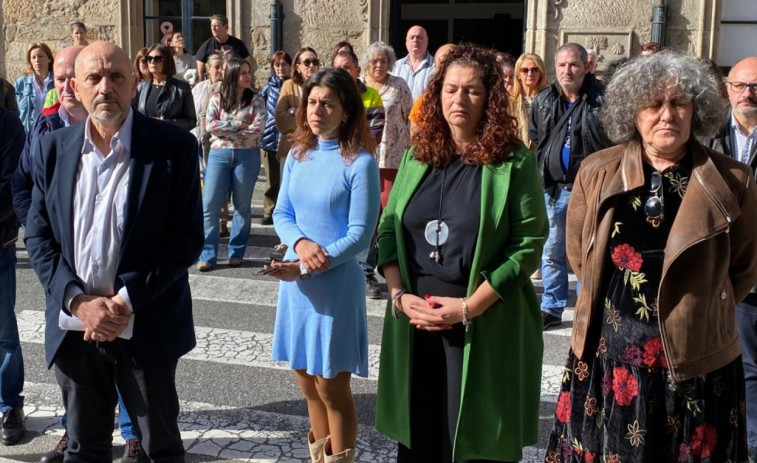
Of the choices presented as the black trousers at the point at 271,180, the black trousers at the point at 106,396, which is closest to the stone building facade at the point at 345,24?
the black trousers at the point at 271,180

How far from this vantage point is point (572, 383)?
3.35 meters

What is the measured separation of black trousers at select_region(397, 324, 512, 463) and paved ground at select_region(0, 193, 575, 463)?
901 mm

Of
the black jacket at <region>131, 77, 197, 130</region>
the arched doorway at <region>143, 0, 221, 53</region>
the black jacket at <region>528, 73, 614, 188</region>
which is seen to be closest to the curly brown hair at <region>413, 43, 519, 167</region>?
the black jacket at <region>528, 73, 614, 188</region>

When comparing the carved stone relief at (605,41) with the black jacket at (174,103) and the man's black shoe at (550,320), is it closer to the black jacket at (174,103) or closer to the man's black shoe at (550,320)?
the black jacket at (174,103)

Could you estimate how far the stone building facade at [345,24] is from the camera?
12.3 metres

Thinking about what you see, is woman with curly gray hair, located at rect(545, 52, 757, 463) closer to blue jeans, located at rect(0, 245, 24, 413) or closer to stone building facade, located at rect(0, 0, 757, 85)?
blue jeans, located at rect(0, 245, 24, 413)

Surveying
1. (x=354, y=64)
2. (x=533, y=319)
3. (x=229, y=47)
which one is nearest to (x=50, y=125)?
(x=533, y=319)

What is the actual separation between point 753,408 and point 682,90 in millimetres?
1923

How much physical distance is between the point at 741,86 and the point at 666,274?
1.74 meters

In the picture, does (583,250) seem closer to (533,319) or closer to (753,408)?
(533,319)

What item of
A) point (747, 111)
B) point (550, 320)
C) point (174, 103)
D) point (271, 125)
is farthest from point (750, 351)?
A: point (271, 125)

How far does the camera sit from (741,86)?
14.2ft

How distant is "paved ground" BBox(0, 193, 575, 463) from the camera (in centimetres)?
453

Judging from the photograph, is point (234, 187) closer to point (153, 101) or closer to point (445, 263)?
point (153, 101)
